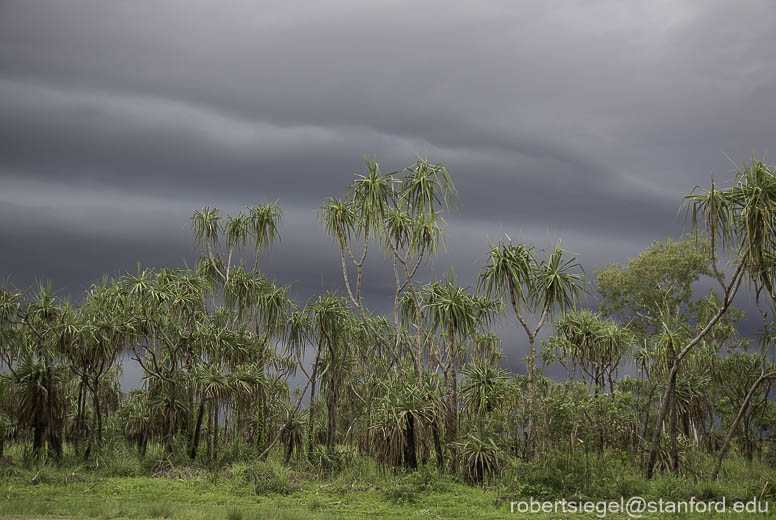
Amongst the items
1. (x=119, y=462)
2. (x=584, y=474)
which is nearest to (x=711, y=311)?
(x=584, y=474)

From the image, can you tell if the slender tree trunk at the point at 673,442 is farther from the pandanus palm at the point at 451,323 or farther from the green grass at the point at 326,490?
the pandanus palm at the point at 451,323

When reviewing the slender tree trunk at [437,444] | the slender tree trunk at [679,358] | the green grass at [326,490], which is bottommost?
the green grass at [326,490]

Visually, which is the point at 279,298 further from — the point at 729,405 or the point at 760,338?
the point at 729,405

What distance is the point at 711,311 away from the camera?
2348cm

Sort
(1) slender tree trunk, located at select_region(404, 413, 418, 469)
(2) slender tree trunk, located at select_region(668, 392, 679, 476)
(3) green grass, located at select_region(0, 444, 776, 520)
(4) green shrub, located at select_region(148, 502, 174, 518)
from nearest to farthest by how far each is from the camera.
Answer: (4) green shrub, located at select_region(148, 502, 174, 518)
(3) green grass, located at select_region(0, 444, 776, 520)
(2) slender tree trunk, located at select_region(668, 392, 679, 476)
(1) slender tree trunk, located at select_region(404, 413, 418, 469)

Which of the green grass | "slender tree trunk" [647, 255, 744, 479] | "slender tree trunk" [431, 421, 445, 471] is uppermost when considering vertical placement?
"slender tree trunk" [647, 255, 744, 479]

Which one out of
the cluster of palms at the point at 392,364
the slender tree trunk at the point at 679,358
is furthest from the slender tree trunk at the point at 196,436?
the slender tree trunk at the point at 679,358

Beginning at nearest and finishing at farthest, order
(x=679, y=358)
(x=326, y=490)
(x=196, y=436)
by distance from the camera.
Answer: (x=679, y=358) → (x=326, y=490) → (x=196, y=436)

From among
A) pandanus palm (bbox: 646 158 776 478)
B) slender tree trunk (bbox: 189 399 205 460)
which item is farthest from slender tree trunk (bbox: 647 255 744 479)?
slender tree trunk (bbox: 189 399 205 460)

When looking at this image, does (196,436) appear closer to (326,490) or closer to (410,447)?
(326,490)

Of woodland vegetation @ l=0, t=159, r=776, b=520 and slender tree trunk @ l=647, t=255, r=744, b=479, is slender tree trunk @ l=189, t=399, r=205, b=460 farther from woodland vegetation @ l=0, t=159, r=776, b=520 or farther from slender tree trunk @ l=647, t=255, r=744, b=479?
slender tree trunk @ l=647, t=255, r=744, b=479

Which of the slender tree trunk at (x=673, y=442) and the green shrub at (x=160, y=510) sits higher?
the slender tree trunk at (x=673, y=442)

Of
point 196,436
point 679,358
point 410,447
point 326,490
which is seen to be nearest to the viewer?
point 679,358

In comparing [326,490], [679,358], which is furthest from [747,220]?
[326,490]
